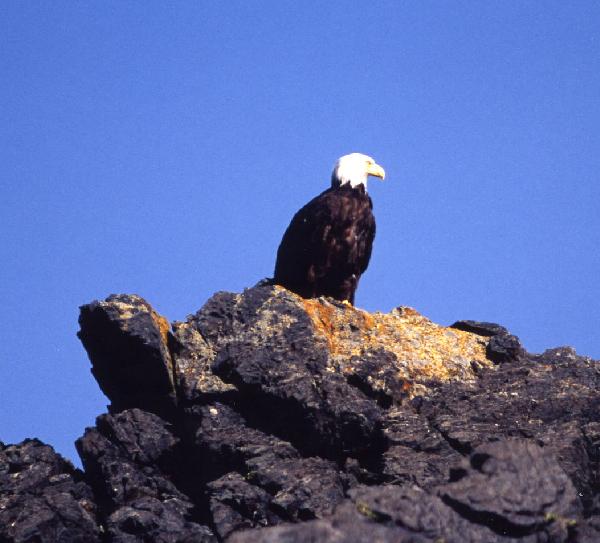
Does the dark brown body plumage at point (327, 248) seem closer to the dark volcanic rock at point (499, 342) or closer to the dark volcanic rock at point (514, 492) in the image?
the dark volcanic rock at point (499, 342)

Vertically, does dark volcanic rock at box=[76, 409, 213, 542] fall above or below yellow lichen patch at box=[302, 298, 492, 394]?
below

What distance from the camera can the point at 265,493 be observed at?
673 cm

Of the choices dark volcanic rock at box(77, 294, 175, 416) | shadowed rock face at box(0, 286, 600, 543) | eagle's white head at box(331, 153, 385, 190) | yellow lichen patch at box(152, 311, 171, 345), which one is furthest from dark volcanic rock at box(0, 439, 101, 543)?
eagle's white head at box(331, 153, 385, 190)

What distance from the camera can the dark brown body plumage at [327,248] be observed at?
10492mm

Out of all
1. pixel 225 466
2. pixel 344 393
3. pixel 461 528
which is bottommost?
pixel 461 528

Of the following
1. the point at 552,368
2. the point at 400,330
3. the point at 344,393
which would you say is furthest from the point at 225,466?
the point at 552,368

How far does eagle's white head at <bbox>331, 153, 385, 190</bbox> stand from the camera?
1159cm

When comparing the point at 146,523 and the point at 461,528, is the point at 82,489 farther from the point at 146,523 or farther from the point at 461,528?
A: the point at 461,528

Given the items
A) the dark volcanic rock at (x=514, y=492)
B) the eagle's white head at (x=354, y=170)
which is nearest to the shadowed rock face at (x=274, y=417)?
the dark volcanic rock at (x=514, y=492)

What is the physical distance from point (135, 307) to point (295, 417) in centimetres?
174

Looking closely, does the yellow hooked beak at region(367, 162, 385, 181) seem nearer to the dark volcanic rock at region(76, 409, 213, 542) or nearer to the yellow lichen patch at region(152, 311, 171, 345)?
the yellow lichen patch at region(152, 311, 171, 345)

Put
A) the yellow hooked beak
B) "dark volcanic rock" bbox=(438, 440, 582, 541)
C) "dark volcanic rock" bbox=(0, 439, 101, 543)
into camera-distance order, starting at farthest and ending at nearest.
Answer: the yellow hooked beak, "dark volcanic rock" bbox=(0, 439, 101, 543), "dark volcanic rock" bbox=(438, 440, 582, 541)

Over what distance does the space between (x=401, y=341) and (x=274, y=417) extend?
155 centimetres

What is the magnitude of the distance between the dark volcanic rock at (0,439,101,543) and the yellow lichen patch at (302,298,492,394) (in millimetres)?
2309
